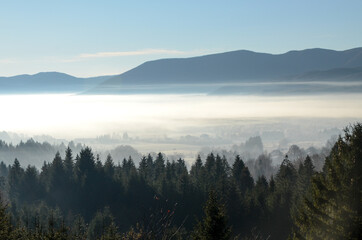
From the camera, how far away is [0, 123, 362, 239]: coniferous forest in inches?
965

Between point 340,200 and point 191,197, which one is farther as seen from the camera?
point 191,197

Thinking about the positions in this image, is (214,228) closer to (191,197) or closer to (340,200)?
(340,200)

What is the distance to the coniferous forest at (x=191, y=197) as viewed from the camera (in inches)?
965

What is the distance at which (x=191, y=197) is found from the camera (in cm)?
7194

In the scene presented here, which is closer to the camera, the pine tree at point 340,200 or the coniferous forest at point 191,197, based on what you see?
the pine tree at point 340,200

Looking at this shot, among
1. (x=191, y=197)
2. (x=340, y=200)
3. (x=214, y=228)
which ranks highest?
(x=340, y=200)

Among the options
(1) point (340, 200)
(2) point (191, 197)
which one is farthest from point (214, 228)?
(2) point (191, 197)

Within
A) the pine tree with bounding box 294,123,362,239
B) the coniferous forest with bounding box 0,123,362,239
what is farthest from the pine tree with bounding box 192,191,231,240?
Result: the pine tree with bounding box 294,123,362,239

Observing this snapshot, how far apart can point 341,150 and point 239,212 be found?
130 feet

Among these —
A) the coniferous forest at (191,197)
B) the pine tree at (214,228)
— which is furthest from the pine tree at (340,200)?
the pine tree at (214,228)

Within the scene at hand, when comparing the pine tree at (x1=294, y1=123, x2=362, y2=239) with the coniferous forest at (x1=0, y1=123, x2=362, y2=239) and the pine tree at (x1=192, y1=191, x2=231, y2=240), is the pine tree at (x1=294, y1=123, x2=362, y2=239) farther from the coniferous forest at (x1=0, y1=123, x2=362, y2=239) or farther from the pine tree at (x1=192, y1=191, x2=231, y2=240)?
the pine tree at (x1=192, y1=191, x2=231, y2=240)

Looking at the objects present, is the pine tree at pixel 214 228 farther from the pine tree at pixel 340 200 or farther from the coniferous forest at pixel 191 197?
the pine tree at pixel 340 200

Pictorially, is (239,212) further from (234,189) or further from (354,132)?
(354,132)

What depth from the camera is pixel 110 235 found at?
2342 centimetres
